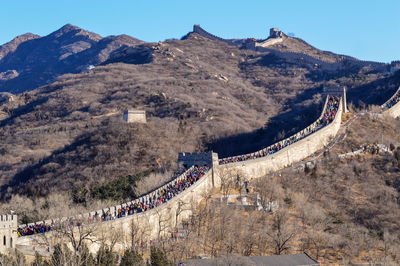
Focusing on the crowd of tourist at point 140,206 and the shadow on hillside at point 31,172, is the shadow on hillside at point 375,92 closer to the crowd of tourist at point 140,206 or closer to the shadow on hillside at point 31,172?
the shadow on hillside at point 31,172

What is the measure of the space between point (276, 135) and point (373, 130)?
53.4 ft

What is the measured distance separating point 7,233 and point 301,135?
50190 mm

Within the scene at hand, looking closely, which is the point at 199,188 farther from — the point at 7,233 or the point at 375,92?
the point at 375,92

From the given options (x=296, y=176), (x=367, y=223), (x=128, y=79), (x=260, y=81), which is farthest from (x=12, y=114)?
(x=367, y=223)

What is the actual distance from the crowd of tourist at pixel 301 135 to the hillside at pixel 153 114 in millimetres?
3623

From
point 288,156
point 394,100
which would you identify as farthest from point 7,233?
point 394,100

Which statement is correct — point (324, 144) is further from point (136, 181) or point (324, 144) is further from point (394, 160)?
point (136, 181)

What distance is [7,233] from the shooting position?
4159cm

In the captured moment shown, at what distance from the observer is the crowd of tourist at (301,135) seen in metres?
73.2

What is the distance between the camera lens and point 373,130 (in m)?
89.2

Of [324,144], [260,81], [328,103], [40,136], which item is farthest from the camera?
[260,81]

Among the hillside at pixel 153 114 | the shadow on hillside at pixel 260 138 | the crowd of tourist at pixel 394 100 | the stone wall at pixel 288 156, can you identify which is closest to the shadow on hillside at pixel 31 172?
the hillside at pixel 153 114

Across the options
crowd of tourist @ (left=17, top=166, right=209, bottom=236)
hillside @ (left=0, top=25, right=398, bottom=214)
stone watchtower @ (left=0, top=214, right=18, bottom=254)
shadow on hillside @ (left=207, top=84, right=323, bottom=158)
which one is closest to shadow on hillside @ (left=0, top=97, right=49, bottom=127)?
hillside @ (left=0, top=25, right=398, bottom=214)

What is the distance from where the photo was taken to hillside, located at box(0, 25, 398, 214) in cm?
9731
